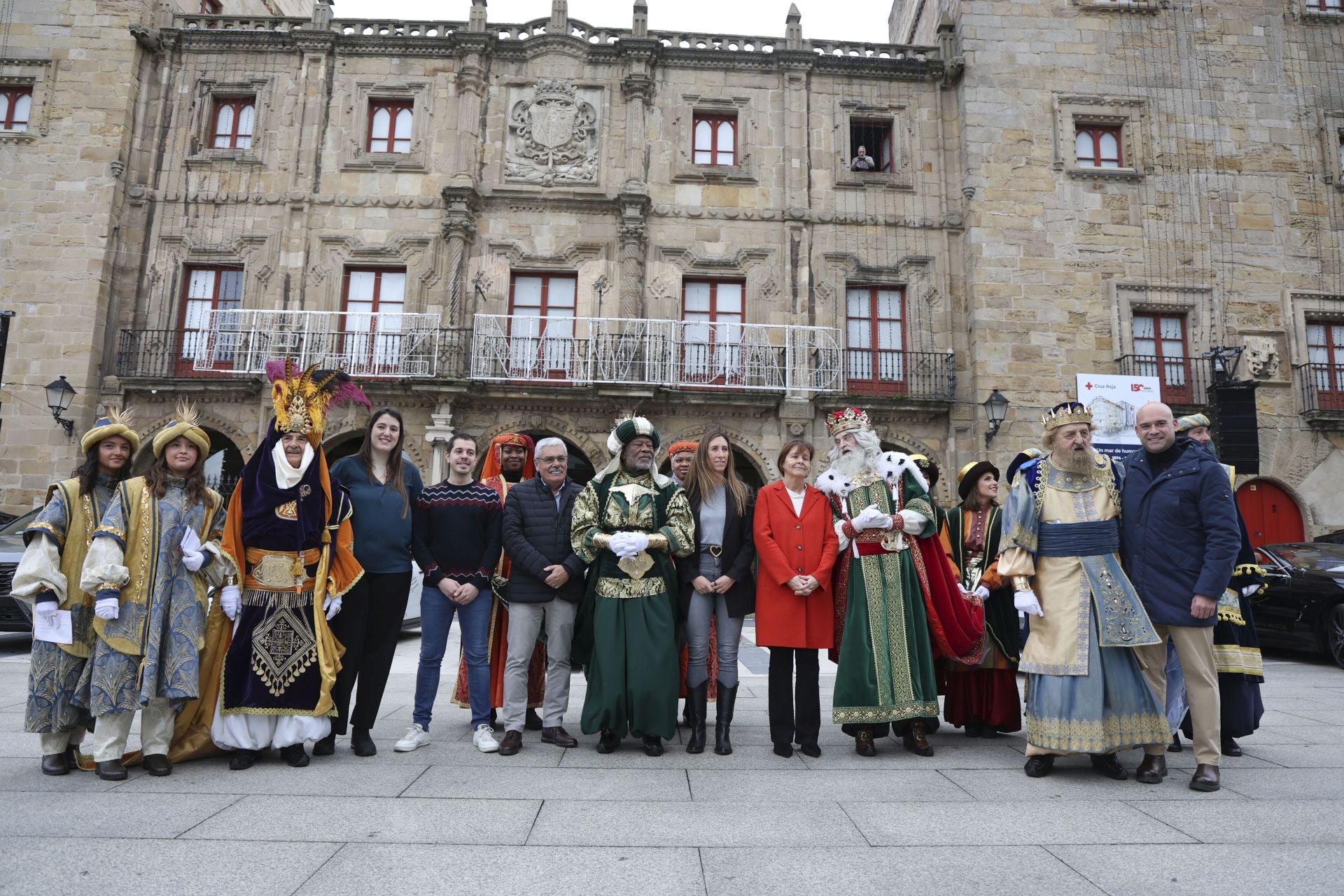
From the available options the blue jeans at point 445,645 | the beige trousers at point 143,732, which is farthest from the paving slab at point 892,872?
the beige trousers at point 143,732

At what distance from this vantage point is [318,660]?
14.6ft

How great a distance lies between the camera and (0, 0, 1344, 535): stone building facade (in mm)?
15523

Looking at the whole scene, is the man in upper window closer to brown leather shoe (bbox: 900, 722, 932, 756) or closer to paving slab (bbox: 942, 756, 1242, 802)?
brown leather shoe (bbox: 900, 722, 932, 756)

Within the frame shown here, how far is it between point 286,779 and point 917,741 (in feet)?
11.2

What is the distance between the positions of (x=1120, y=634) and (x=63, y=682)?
5441mm

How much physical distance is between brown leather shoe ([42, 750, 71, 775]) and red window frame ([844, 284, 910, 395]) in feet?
44.4

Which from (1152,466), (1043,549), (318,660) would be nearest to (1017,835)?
(1043,549)

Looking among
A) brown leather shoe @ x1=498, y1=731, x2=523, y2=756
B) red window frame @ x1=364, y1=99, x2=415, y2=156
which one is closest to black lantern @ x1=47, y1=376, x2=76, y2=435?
red window frame @ x1=364, y1=99, x2=415, y2=156

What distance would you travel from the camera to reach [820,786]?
405 centimetres

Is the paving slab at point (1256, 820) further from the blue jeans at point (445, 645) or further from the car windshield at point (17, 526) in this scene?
the car windshield at point (17, 526)

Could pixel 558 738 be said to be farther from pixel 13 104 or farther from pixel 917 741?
pixel 13 104

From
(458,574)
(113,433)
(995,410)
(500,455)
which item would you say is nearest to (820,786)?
(458,574)

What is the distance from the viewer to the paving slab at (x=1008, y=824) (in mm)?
3252

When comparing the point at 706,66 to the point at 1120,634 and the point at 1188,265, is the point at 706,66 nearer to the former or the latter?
the point at 1188,265
